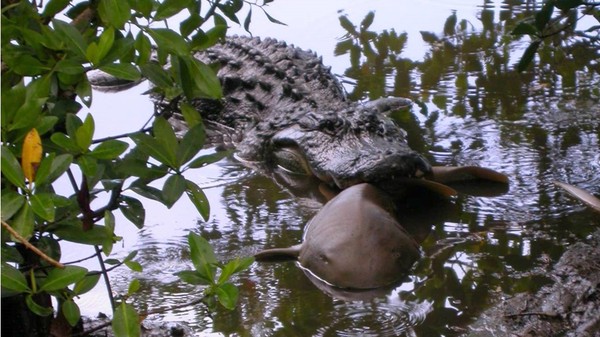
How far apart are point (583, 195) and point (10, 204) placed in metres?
3.24

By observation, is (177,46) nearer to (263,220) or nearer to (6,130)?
(6,130)

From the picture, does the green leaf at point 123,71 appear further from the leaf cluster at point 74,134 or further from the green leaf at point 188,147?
the green leaf at point 188,147

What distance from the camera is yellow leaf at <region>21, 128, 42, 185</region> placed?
138 cm

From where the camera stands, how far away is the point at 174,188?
1.60 metres

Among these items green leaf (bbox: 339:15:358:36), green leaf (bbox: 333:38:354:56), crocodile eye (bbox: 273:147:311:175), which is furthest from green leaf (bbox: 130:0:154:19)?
green leaf (bbox: 339:15:358:36)

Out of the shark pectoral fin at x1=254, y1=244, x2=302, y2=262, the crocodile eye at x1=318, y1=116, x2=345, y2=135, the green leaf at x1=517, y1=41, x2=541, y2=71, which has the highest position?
the green leaf at x1=517, y1=41, x2=541, y2=71

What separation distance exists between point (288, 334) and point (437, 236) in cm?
108

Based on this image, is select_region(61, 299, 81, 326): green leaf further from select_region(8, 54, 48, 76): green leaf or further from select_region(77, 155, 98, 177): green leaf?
select_region(8, 54, 48, 76): green leaf

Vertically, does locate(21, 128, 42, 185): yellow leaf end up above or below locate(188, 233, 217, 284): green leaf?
above

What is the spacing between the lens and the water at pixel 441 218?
3230mm

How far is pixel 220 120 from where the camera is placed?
20.3 ft

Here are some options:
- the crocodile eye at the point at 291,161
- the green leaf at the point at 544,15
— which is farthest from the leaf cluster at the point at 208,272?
the crocodile eye at the point at 291,161

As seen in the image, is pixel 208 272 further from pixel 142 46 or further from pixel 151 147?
pixel 142 46

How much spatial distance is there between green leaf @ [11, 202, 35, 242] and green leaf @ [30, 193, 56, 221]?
1 cm
